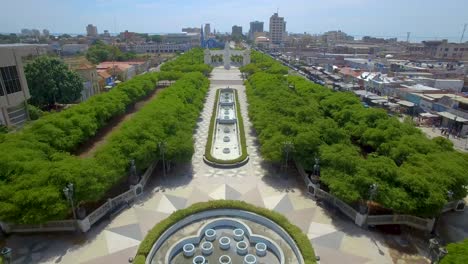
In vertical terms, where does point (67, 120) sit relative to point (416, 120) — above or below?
above

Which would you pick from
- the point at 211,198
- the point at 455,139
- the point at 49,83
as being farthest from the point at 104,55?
the point at 455,139

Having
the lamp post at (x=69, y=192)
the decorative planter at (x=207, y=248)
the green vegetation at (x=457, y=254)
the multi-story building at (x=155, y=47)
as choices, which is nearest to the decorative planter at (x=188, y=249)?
the decorative planter at (x=207, y=248)

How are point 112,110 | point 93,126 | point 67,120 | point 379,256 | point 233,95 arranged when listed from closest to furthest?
1. point 379,256
2. point 67,120
3. point 93,126
4. point 112,110
5. point 233,95

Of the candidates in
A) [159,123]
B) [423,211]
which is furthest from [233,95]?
[423,211]

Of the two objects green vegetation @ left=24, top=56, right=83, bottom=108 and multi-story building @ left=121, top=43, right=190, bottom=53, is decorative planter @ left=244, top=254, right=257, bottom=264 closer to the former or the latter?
green vegetation @ left=24, top=56, right=83, bottom=108

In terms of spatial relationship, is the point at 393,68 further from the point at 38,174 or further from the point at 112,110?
the point at 38,174

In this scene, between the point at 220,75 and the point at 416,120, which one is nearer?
the point at 416,120

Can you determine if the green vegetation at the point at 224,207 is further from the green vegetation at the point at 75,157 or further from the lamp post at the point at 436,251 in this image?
the lamp post at the point at 436,251
